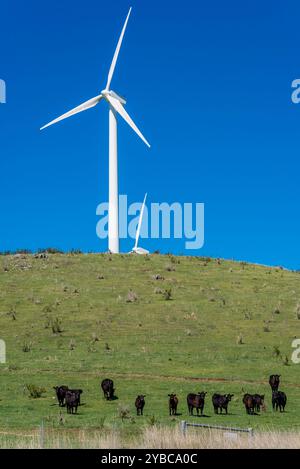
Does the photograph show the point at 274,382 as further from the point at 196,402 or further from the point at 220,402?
the point at 196,402

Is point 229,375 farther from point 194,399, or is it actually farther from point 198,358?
point 194,399

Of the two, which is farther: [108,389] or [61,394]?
[108,389]

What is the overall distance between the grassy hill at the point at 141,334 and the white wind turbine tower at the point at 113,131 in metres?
2.43

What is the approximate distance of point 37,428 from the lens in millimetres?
27266

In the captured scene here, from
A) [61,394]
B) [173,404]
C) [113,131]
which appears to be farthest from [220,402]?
[113,131]

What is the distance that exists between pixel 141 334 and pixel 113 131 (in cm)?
2688

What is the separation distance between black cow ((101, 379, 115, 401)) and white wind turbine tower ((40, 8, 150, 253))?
36674mm

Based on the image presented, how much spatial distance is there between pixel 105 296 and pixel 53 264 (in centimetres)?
1275

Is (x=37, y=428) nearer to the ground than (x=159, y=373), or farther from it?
nearer to the ground

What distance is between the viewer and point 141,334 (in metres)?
48.5

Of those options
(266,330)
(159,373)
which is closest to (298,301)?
(266,330)

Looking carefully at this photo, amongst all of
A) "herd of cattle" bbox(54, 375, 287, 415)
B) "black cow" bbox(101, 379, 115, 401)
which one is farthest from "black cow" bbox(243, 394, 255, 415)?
"black cow" bbox(101, 379, 115, 401)

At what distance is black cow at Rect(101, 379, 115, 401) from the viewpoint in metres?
33.4

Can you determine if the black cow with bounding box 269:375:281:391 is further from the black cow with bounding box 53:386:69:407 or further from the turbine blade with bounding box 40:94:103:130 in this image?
the turbine blade with bounding box 40:94:103:130
